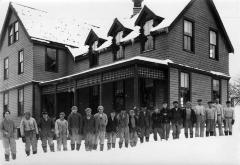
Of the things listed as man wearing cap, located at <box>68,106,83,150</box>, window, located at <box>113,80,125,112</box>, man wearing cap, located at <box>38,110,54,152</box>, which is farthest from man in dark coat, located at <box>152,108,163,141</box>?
window, located at <box>113,80,125,112</box>

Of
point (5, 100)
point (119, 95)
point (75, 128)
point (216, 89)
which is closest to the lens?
point (75, 128)

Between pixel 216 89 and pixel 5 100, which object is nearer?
pixel 216 89

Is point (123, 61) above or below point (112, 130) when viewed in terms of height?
above

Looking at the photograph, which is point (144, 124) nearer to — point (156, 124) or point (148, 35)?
point (156, 124)

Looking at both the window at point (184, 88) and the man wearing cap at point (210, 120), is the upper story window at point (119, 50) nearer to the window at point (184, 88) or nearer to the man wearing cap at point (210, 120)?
the window at point (184, 88)

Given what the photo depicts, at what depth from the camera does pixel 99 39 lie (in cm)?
2366

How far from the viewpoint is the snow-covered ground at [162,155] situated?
10.4 metres

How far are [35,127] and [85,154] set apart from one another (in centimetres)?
196

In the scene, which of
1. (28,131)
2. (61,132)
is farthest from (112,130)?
(28,131)

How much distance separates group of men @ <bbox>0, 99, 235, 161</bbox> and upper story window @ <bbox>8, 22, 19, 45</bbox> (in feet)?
49.3

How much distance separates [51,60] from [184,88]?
425 inches

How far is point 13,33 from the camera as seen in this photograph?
27781 millimetres

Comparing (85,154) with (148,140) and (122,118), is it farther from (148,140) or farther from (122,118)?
(148,140)

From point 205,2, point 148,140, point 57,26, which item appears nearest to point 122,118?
point 148,140
